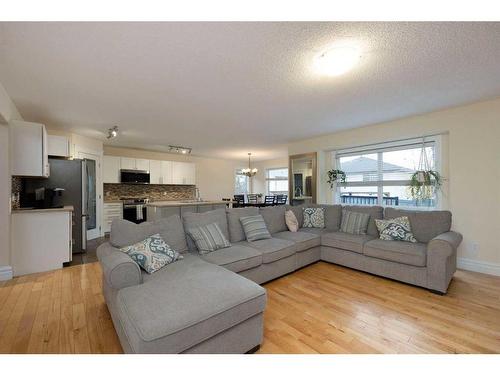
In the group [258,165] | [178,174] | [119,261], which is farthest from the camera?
[258,165]

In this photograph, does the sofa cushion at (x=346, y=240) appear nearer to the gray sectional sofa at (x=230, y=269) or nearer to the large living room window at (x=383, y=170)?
the gray sectional sofa at (x=230, y=269)

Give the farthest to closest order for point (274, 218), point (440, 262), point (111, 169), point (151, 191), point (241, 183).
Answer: point (241, 183)
point (151, 191)
point (111, 169)
point (274, 218)
point (440, 262)

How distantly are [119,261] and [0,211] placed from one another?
101 inches

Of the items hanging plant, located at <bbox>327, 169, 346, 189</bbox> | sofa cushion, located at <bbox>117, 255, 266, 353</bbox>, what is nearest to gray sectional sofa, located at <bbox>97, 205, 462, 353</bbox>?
sofa cushion, located at <bbox>117, 255, 266, 353</bbox>

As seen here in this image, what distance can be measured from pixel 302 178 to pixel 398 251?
120 inches

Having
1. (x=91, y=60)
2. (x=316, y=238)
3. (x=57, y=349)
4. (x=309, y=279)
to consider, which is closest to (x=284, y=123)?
(x=316, y=238)

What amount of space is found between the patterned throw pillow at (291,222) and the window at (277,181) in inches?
203

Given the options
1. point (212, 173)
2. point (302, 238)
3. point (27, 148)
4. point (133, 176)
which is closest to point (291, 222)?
point (302, 238)

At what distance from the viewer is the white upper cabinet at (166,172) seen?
6910 mm

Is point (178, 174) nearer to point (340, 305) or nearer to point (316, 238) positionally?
point (316, 238)

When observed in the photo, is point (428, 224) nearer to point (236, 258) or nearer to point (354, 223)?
point (354, 223)

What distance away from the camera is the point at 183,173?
7.41 metres

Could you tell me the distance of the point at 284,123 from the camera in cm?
410

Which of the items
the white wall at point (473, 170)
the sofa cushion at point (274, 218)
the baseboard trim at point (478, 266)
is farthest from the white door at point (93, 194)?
the baseboard trim at point (478, 266)
